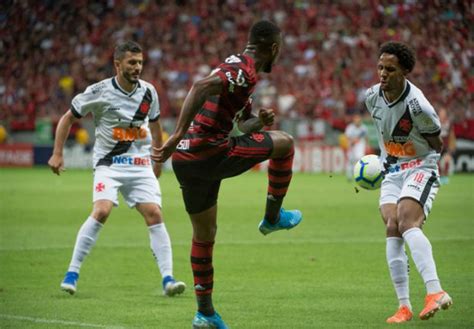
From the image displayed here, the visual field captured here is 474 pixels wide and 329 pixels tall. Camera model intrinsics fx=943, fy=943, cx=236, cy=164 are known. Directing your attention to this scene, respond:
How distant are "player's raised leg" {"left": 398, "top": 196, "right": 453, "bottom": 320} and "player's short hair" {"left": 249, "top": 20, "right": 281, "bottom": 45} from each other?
182 cm

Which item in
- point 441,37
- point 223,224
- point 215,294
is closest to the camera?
point 215,294

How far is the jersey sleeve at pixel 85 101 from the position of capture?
33.5 feet

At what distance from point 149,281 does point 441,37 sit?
87.2 feet

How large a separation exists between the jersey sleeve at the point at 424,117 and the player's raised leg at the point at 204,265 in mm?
1897

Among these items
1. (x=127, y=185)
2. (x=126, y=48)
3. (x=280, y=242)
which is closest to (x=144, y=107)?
(x=126, y=48)

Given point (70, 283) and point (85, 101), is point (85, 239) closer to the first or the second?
point (70, 283)

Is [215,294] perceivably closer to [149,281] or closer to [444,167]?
[149,281]

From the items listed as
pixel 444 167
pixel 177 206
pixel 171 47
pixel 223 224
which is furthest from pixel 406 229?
pixel 171 47

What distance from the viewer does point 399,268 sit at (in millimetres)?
8211

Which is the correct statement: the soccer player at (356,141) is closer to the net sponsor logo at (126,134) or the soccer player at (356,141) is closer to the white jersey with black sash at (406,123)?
the net sponsor logo at (126,134)

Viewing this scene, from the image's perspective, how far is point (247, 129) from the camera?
7633 millimetres

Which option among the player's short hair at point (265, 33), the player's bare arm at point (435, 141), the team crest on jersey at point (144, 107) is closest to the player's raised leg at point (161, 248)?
the team crest on jersey at point (144, 107)

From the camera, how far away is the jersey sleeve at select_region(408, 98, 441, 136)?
8.02 metres

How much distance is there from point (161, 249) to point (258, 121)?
3.05 metres
